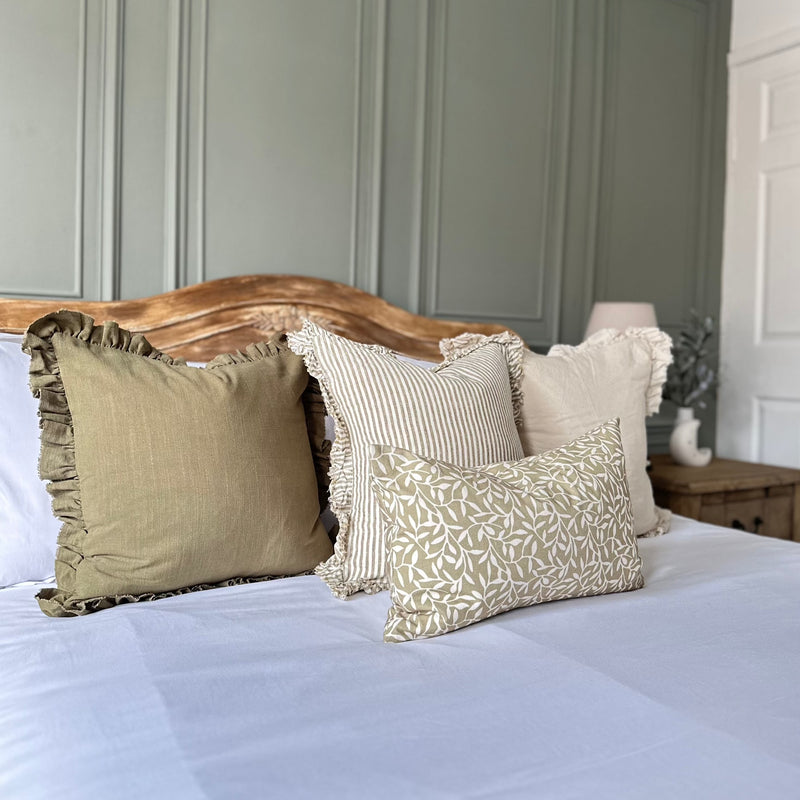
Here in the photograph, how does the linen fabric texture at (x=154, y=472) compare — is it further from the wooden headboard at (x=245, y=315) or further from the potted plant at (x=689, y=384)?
the potted plant at (x=689, y=384)

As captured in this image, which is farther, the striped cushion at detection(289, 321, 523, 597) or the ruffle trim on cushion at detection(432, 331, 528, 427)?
the ruffle trim on cushion at detection(432, 331, 528, 427)

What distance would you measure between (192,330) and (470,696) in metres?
1.35

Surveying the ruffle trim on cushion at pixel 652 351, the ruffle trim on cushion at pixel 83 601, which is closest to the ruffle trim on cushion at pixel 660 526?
the ruffle trim on cushion at pixel 652 351

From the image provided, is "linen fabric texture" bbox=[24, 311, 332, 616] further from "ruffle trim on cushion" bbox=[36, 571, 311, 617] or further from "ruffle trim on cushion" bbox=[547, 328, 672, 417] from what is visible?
"ruffle trim on cushion" bbox=[547, 328, 672, 417]

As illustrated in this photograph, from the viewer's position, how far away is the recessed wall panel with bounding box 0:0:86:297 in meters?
1.89

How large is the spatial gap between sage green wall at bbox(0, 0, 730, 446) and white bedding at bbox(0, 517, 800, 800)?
1.10m

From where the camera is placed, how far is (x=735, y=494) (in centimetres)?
262

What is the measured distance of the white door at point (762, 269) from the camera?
9.96 feet

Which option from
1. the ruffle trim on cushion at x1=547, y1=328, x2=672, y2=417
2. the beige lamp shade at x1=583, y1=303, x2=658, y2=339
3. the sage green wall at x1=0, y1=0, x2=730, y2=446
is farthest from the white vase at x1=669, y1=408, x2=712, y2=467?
the ruffle trim on cushion at x1=547, y1=328, x2=672, y2=417

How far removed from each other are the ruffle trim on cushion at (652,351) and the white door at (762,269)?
1327mm

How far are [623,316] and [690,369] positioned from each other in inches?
23.3

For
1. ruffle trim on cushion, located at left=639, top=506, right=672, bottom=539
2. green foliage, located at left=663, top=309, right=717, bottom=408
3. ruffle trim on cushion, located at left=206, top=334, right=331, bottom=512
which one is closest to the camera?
ruffle trim on cushion, located at left=206, top=334, right=331, bottom=512

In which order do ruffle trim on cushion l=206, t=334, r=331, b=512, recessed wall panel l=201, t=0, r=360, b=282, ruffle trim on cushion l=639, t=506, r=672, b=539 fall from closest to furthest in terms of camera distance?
ruffle trim on cushion l=206, t=334, r=331, b=512
ruffle trim on cushion l=639, t=506, r=672, b=539
recessed wall panel l=201, t=0, r=360, b=282

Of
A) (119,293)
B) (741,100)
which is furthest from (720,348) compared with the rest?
(119,293)
